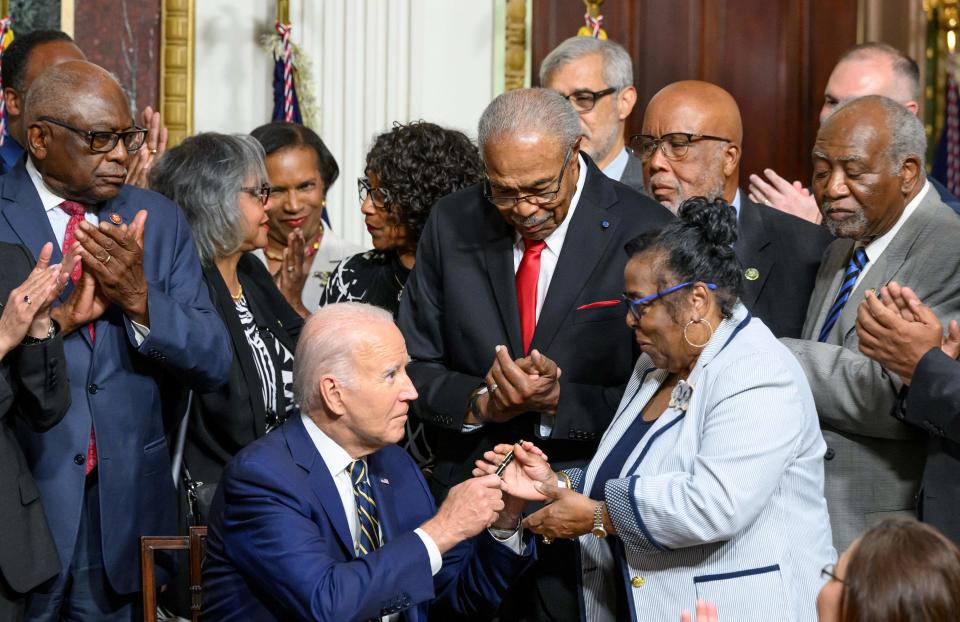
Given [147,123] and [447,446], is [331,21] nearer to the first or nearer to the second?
[147,123]

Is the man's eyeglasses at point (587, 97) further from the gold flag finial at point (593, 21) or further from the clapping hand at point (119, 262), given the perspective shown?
the clapping hand at point (119, 262)

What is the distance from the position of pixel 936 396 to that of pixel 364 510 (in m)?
1.40

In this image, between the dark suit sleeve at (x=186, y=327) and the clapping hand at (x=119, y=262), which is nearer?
the clapping hand at (x=119, y=262)

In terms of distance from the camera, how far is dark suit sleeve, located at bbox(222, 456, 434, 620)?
9.53 ft

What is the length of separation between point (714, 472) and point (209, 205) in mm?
1985

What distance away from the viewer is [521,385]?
11.3 feet

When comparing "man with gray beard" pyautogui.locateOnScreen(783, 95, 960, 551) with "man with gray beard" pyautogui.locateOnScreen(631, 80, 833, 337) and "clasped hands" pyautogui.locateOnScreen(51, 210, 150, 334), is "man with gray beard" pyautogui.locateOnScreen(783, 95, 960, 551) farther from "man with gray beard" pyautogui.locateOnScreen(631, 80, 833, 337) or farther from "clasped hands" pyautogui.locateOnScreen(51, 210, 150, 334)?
"clasped hands" pyautogui.locateOnScreen(51, 210, 150, 334)

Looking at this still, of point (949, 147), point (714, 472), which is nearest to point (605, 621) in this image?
point (714, 472)

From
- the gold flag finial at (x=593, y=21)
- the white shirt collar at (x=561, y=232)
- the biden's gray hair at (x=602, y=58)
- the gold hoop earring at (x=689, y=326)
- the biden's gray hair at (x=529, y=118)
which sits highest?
the gold flag finial at (x=593, y=21)

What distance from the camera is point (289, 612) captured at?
3.03 metres

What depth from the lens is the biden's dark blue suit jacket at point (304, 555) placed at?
2922mm

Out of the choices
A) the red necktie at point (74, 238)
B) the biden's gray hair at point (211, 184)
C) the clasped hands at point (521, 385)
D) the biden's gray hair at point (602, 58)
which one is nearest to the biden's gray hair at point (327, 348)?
the clasped hands at point (521, 385)

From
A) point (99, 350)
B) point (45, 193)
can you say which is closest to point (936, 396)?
point (99, 350)

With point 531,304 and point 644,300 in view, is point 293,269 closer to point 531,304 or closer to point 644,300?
point 531,304
